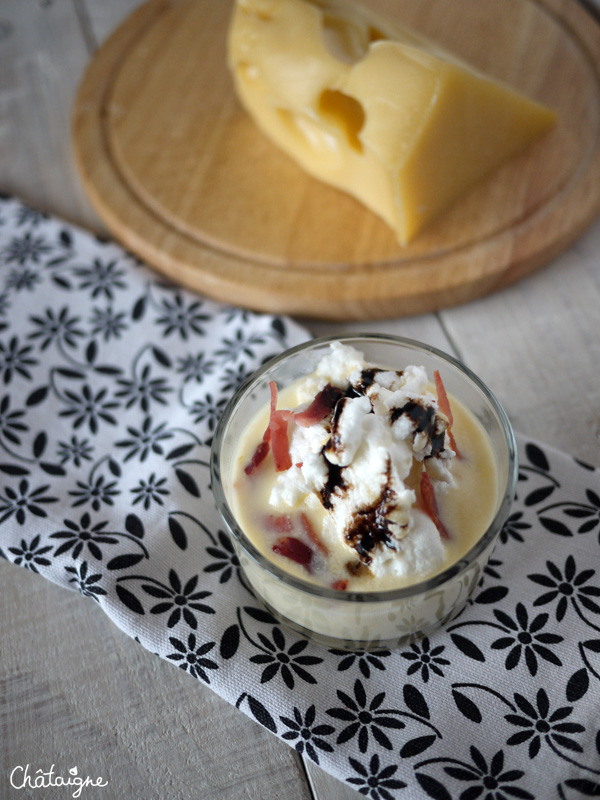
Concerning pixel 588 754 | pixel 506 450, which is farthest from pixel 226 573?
pixel 588 754

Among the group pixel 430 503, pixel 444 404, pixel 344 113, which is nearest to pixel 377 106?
pixel 344 113

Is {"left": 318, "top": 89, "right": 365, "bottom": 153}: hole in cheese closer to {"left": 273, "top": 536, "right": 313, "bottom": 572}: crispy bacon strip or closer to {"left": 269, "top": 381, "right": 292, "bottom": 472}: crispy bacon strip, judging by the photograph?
{"left": 269, "top": 381, "right": 292, "bottom": 472}: crispy bacon strip

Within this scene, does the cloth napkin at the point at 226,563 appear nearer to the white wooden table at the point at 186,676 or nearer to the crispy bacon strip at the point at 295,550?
the white wooden table at the point at 186,676

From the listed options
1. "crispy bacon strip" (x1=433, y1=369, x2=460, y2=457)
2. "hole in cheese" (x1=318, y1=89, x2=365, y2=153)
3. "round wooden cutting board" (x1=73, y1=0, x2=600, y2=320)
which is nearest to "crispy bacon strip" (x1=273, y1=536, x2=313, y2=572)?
"crispy bacon strip" (x1=433, y1=369, x2=460, y2=457)

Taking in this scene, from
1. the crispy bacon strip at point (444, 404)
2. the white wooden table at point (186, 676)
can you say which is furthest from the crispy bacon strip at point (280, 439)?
the white wooden table at point (186, 676)

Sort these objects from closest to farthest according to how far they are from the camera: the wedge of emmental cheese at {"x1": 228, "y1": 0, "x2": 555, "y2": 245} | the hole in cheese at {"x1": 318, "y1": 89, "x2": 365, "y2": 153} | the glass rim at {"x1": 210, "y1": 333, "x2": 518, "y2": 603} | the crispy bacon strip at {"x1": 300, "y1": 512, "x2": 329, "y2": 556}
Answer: the glass rim at {"x1": 210, "y1": 333, "x2": 518, "y2": 603} → the crispy bacon strip at {"x1": 300, "y1": 512, "x2": 329, "y2": 556} → the wedge of emmental cheese at {"x1": 228, "y1": 0, "x2": 555, "y2": 245} → the hole in cheese at {"x1": 318, "y1": 89, "x2": 365, "y2": 153}

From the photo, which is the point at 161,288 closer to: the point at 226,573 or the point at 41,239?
the point at 41,239

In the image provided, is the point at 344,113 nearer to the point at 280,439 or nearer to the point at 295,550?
the point at 280,439
